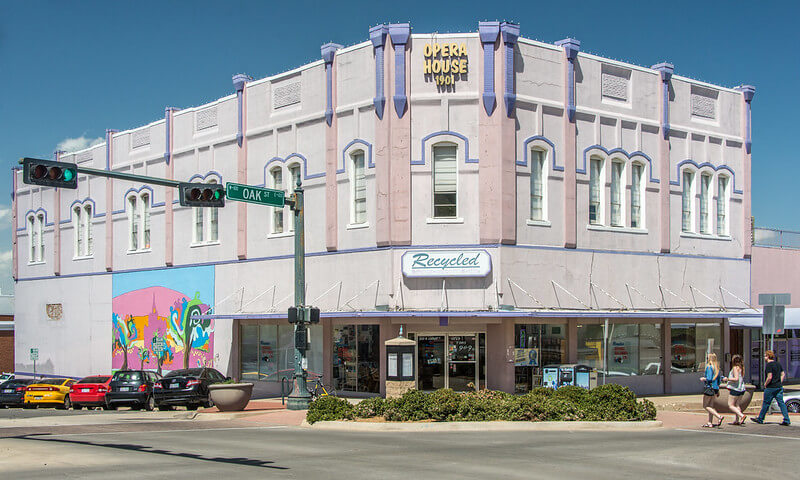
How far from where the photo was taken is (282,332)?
109ft

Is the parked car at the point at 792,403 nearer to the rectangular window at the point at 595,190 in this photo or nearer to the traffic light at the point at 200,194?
the rectangular window at the point at 595,190

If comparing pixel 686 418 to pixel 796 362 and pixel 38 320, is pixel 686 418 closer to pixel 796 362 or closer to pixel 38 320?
pixel 796 362

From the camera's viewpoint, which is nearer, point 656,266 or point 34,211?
point 656,266

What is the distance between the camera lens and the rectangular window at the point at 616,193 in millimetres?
31344

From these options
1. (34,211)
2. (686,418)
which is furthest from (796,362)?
(34,211)

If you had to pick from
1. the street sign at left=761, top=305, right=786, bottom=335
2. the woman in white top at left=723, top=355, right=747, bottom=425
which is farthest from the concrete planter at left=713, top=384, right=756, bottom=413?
the woman in white top at left=723, top=355, right=747, bottom=425

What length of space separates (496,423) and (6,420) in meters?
14.0

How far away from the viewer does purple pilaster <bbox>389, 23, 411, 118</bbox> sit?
1112 inches

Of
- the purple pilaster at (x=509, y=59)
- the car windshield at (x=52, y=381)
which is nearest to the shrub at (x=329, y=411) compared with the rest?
the purple pilaster at (x=509, y=59)

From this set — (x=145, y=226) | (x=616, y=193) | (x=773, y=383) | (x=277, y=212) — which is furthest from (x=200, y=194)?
(x=145, y=226)

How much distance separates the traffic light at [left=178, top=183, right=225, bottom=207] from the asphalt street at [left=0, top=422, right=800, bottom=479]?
5327 millimetres

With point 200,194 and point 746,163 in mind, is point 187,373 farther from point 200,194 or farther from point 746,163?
point 746,163

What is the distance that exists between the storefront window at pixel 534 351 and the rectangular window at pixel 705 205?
8.44 meters

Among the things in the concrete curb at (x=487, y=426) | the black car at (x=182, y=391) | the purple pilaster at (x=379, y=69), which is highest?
the purple pilaster at (x=379, y=69)
